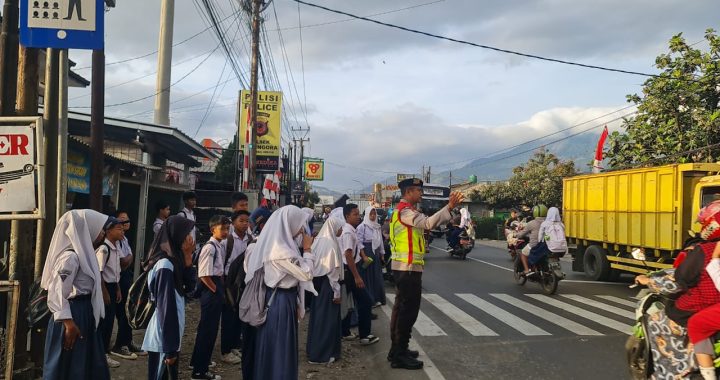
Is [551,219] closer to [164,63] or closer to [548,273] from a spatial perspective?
[548,273]

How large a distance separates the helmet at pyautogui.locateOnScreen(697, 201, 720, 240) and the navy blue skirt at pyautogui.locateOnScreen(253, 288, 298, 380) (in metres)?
3.19

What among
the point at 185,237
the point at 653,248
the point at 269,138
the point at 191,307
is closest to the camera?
the point at 185,237

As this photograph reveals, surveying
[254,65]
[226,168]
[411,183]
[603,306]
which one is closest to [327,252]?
[411,183]

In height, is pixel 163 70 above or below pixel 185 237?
above

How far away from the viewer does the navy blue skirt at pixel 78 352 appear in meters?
3.69

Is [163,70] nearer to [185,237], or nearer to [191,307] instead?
[191,307]

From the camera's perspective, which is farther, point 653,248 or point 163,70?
point 163,70

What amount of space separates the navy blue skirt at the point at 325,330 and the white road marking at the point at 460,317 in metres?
2.18

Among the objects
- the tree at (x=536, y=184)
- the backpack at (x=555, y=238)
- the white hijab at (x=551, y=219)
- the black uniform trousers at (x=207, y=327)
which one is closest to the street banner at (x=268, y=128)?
the white hijab at (x=551, y=219)

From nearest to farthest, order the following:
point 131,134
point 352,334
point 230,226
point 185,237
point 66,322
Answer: point 66,322
point 185,237
point 230,226
point 352,334
point 131,134

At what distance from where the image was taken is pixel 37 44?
4395mm

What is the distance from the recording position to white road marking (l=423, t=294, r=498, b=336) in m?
7.36

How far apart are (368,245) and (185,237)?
5.00 meters

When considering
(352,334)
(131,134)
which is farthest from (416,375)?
(131,134)
